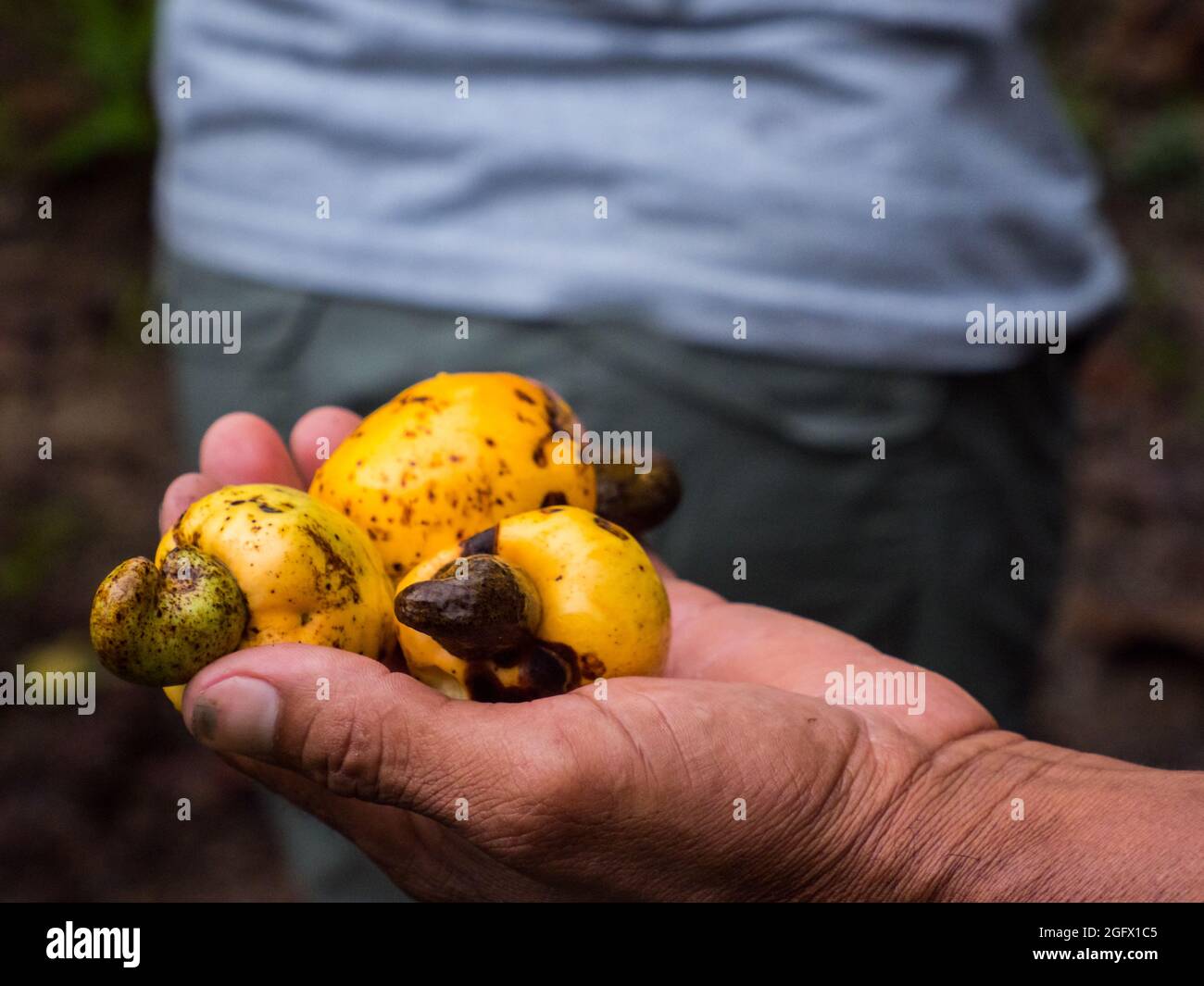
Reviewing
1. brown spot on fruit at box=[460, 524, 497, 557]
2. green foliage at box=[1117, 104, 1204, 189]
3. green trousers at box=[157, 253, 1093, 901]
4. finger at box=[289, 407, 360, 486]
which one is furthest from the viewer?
green foliage at box=[1117, 104, 1204, 189]

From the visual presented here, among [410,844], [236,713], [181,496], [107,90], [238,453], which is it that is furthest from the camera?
[107,90]

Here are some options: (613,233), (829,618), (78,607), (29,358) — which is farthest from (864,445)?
(29,358)

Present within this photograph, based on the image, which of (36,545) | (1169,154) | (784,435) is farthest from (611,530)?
(1169,154)

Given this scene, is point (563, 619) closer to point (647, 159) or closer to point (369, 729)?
point (369, 729)

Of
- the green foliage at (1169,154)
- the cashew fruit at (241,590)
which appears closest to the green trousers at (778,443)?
the cashew fruit at (241,590)

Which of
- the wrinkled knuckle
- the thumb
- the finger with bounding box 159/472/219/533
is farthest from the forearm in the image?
the finger with bounding box 159/472/219/533

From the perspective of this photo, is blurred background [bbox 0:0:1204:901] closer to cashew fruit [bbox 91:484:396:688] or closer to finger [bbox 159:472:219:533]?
finger [bbox 159:472:219:533]
